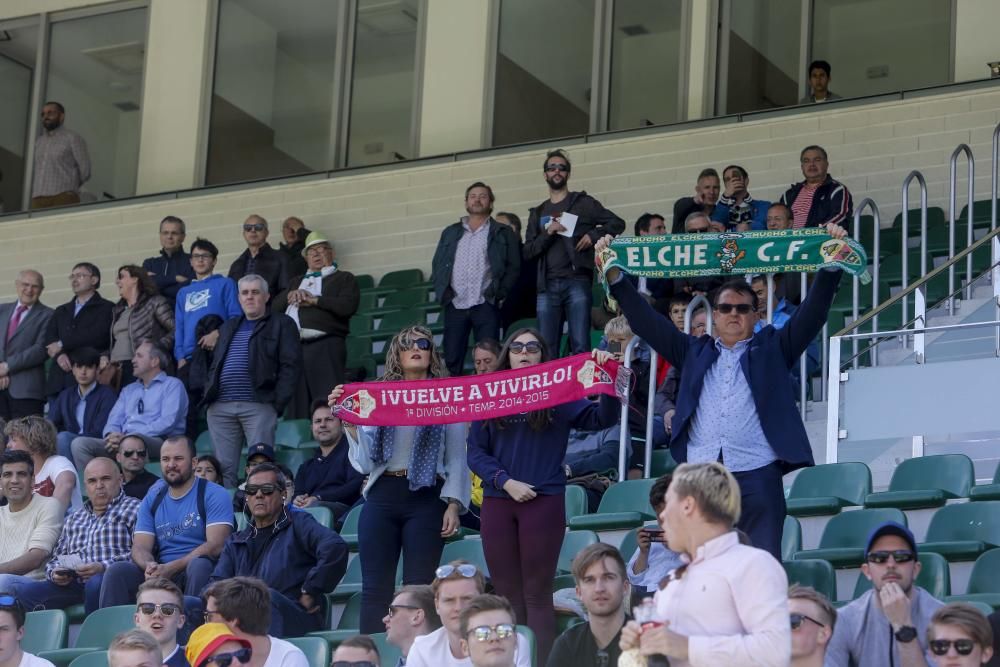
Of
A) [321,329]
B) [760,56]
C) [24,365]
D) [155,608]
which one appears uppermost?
[760,56]

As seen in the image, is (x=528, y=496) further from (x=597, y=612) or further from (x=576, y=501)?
(x=576, y=501)

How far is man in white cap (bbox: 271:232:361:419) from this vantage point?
12062mm

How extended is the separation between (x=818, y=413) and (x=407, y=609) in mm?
3629

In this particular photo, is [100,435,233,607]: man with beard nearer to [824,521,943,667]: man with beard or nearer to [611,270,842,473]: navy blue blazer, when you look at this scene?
[611,270,842,473]: navy blue blazer

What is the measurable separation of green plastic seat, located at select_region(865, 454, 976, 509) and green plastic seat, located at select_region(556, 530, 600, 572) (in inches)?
50.8

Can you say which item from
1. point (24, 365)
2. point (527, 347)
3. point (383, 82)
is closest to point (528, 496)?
point (527, 347)

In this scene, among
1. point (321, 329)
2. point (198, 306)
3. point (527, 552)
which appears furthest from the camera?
point (198, 306)

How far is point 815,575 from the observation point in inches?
285

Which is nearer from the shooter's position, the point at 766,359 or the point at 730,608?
the point at 730,608

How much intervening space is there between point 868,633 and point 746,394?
110cm

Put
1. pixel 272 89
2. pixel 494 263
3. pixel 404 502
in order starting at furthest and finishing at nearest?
pixel 272 89 → pixel 494 263 → pixel 404 502

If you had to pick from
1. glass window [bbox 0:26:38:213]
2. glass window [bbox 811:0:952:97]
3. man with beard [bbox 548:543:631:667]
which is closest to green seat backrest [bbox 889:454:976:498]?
man with beard [bbox 548:543:631:667]

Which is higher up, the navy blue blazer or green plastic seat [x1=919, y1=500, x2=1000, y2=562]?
the navy blue blazer

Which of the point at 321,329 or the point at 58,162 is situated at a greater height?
the point at 58,162
